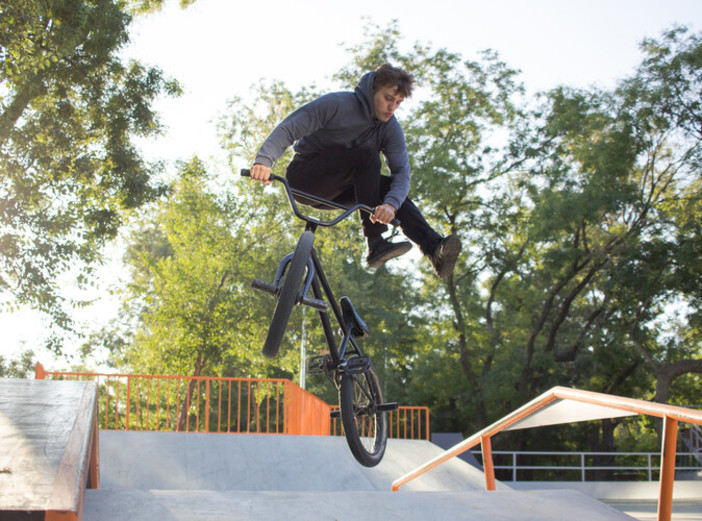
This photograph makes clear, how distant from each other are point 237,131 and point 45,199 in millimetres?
10923

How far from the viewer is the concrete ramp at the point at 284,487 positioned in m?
3.20

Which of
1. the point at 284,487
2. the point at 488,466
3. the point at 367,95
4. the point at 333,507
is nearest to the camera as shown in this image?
the point at 333,507

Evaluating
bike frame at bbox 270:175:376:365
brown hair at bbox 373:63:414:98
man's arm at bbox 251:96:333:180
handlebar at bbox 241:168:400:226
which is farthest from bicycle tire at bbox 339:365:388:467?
brown hair at bbox 373:63:414:98

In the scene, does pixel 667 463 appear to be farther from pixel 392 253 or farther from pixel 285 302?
pixel 285 302

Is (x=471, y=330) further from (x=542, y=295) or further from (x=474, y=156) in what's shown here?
(x=474, y=156)

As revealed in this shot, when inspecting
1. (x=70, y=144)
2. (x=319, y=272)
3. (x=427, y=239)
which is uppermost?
(x=70, y=144)

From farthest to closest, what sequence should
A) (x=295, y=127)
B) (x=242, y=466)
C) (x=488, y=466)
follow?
(x=242, y=466) < (x=488, y=466) < (x=295, y=127)

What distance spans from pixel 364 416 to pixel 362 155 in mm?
1857

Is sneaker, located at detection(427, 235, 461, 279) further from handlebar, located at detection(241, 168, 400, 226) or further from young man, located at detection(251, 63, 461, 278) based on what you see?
handlebar, located at detection(241, 168, 400, 226)

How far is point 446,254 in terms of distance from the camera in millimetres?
4582

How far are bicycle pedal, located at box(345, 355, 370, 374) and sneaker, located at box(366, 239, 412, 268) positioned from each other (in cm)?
67

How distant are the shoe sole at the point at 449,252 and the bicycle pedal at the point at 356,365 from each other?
84cm

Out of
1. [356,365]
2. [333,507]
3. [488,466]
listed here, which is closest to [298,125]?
[356,365]

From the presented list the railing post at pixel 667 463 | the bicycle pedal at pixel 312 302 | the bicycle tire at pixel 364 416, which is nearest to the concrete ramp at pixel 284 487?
the bicycle tire at pixel 364 416
